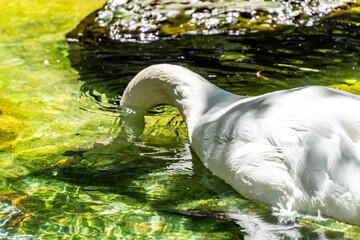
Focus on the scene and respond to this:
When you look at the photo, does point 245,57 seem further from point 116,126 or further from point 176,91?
point 116,126

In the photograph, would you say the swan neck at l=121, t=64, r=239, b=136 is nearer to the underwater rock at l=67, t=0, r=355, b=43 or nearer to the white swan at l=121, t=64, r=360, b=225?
the white swan at l=121, t=64, r=360, b=225

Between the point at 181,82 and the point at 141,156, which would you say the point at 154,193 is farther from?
the point at 181,82

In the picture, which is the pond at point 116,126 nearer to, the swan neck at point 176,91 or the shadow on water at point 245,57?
the shadow on water at point 245,57

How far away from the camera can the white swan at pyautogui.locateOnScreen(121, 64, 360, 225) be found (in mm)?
2842

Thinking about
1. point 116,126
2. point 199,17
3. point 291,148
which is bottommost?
point 116,126

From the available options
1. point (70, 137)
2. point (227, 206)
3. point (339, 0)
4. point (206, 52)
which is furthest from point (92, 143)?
point (339, 0)

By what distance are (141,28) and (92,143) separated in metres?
3.30

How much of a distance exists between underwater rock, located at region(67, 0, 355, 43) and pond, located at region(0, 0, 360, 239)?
10 centimetres

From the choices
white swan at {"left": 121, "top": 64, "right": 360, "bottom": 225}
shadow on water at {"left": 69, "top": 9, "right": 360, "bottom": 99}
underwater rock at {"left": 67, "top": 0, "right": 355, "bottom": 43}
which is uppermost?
white swan at {"left": 121, "top": 64, "right": 360, "bottom": 225}

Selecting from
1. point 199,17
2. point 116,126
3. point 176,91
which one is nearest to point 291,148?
point 176,91

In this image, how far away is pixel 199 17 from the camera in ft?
24.5

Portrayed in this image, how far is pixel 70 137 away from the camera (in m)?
4.63

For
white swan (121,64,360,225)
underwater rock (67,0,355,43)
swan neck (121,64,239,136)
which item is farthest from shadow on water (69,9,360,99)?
white swan (121,64,360,225)

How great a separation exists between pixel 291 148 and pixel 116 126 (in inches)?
88.2
